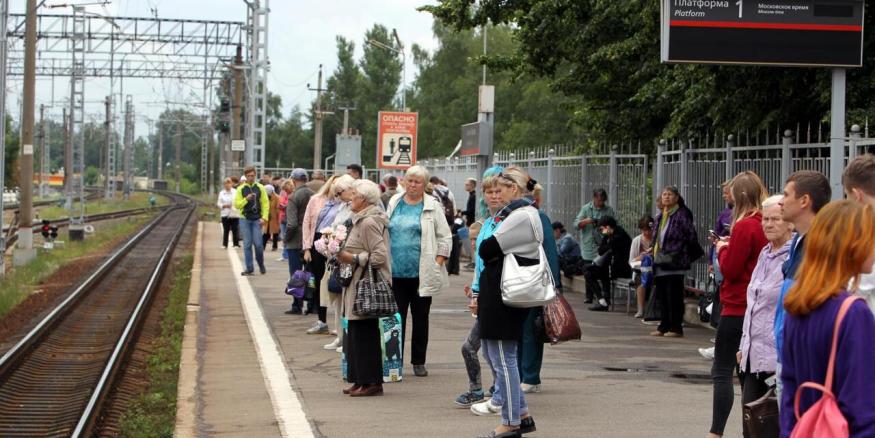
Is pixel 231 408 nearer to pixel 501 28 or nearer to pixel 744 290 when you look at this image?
pixel 744 290

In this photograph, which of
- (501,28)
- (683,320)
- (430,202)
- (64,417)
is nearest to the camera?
(430,202)

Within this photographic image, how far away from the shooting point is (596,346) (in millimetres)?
13531

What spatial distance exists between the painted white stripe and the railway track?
55.6 inches

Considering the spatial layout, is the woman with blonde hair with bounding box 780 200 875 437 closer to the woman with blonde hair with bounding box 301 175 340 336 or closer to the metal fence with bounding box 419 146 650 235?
the woman with blonde hair with bounding box 301 175 340 336

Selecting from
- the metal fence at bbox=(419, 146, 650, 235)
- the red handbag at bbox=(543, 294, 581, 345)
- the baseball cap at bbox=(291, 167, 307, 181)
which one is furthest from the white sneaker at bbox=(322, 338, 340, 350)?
the metal fence at bbox=(419, 146, 650, 235)

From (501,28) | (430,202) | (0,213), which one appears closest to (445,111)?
(501,28)

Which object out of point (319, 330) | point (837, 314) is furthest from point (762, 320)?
point (319, 330)

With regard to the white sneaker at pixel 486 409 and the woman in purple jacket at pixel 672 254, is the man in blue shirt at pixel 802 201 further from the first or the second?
the woman in purple jacket at pixel 672 254

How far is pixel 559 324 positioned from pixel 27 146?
2610cm

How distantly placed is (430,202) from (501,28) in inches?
2859

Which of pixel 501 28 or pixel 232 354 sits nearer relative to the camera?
pixel 232 354

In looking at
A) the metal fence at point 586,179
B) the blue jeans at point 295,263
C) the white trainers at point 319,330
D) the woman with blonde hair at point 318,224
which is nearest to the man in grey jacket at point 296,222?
the blue jeans at point 295,263

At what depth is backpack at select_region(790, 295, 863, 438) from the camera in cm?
421

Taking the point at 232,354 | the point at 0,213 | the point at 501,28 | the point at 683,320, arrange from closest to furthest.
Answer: the point at 232,354, the point at 683,320, the point at 0,213, the point at 501,28
